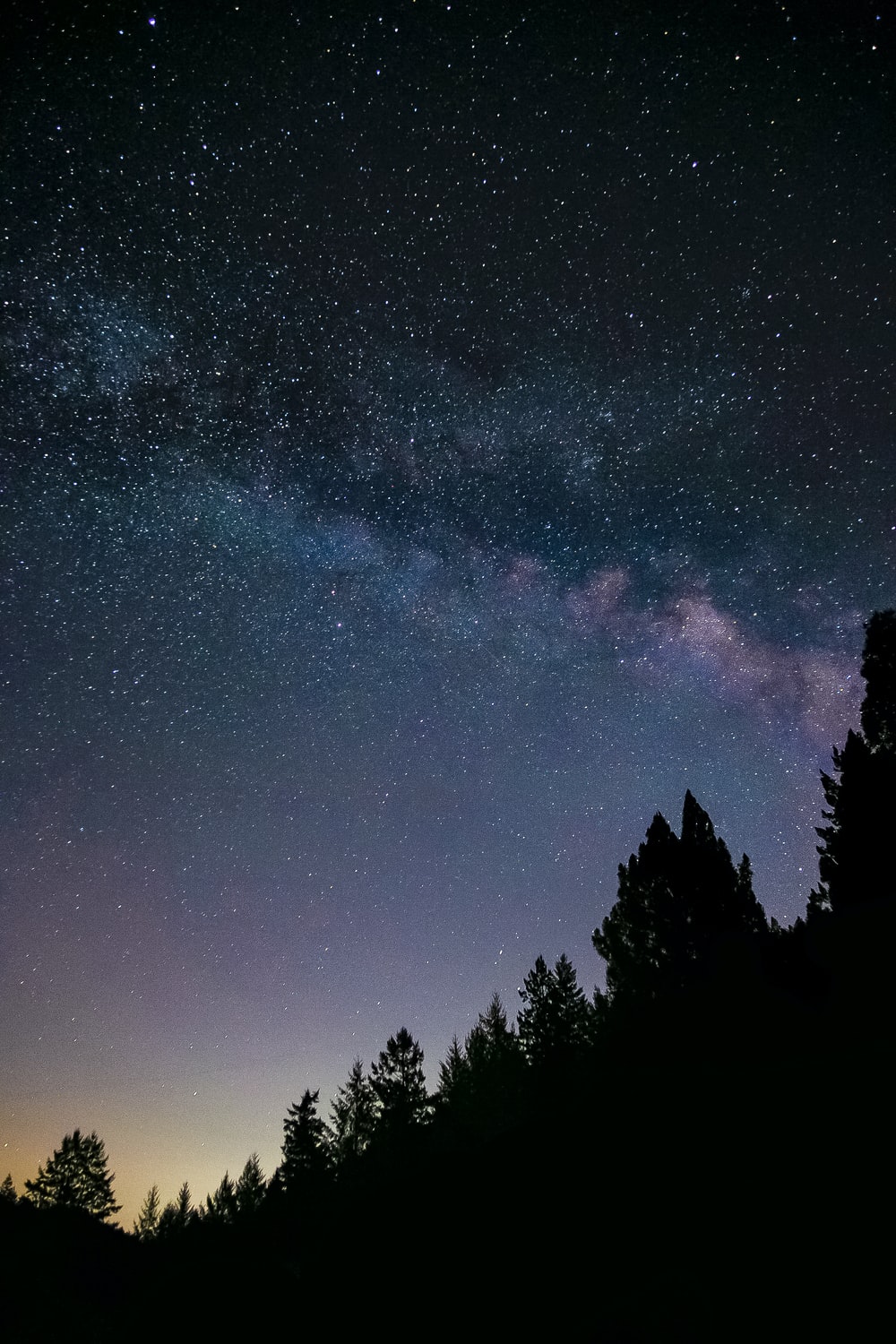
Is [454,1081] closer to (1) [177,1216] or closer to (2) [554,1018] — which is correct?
(2) [554,1018]

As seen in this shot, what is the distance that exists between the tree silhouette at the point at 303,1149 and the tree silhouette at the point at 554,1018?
61.5ft

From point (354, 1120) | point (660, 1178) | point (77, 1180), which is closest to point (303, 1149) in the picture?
point (354, 1120)

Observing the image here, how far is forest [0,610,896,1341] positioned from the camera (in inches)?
365

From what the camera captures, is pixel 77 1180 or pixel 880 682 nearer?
pixel 880 682

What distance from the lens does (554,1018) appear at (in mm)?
38906

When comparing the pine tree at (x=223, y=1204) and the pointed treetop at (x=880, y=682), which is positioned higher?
the pointed treetop at (x=880, y=682)

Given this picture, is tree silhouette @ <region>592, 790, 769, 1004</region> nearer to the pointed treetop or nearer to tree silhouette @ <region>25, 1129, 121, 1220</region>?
the pointed treetop

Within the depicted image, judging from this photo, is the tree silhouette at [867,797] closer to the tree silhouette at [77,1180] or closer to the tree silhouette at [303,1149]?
the tree silhouette at [303,1149]

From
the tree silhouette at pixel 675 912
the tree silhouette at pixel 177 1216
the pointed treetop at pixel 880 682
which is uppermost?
the pointed treetop at pixel 880 682

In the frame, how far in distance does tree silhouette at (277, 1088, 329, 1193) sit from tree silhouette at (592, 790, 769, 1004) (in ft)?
93.4

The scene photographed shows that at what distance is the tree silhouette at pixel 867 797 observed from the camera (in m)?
20.8

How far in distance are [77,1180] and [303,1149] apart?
28.0 metres

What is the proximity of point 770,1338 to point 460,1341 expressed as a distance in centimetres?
638

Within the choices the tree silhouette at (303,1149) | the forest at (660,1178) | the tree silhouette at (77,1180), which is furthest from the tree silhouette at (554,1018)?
the tree silhouette at (77,1180)
